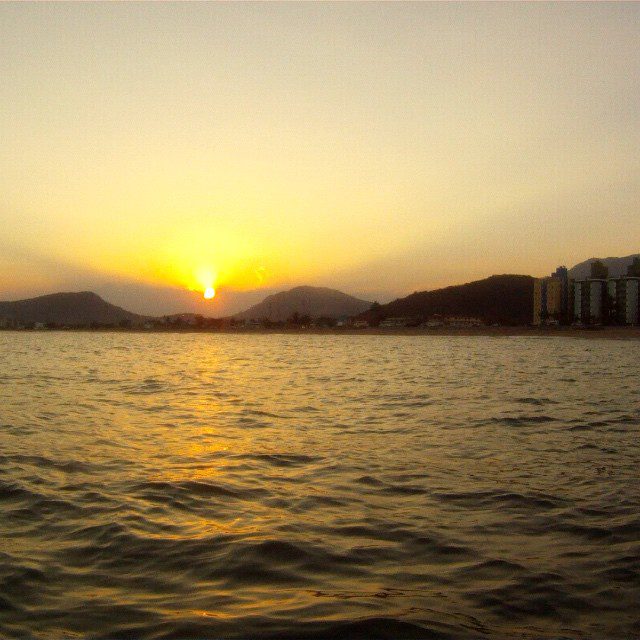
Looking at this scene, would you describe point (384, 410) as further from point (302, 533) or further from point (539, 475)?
point (302, 533)

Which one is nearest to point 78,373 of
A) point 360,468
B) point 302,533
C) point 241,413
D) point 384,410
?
point 241,413

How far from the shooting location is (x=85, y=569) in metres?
7.55

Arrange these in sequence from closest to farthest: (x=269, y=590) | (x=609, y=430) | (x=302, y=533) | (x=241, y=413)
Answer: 1. (x=269, y=590)
2. (x=302, y=533)
3. (x=609, y=430)
4. (x=241, y=413)

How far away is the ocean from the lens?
252 inches

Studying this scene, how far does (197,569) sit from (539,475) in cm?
750

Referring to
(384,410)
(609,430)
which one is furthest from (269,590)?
(384,410)

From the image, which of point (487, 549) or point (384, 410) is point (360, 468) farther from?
point (384, 410)

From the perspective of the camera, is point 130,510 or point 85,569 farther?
point 130,510

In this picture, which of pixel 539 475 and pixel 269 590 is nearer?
pixel 269 590

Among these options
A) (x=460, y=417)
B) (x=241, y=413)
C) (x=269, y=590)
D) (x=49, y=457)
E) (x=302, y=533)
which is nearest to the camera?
(x=269, y=590)

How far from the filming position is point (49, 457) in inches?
549

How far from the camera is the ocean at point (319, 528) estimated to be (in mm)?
6391

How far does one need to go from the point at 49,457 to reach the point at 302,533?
7587 millimetres

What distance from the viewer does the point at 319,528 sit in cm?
916
